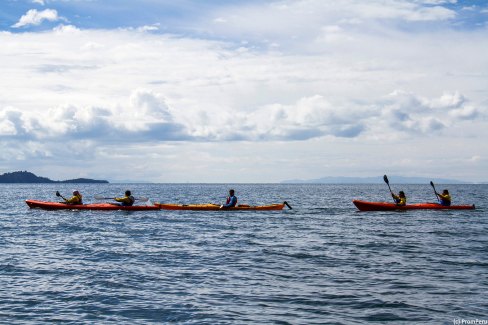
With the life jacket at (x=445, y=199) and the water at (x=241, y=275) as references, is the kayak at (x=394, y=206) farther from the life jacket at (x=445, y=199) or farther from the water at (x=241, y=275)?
the water at (x=241, y=275)

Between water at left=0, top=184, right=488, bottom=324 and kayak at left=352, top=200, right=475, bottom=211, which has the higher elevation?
kayak at left=352, top=200, right=475, bottom=211

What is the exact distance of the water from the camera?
11062 millimetres

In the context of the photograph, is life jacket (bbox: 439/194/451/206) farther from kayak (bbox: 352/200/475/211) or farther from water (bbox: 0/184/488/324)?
water (bbox: 0/184/488/324)

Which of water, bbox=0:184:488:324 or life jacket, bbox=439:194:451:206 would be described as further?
life jacket, bbox=439:194:451:206

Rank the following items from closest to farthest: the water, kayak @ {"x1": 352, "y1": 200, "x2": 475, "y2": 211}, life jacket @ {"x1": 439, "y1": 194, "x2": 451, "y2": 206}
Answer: the water < kayak @ {"x1": 352, "y1": 200, "x2": 475, "y2": 211} < life jacket @ {"x1": 439, "y1": 194, "x2": 451, "y2": 206}

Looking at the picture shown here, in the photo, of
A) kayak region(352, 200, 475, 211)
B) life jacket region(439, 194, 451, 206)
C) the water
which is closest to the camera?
the water

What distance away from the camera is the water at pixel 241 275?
1106 centimetres

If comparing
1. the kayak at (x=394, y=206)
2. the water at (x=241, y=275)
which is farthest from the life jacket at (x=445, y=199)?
the water at (x=241, y=275)

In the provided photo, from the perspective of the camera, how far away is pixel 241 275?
48.8 ft

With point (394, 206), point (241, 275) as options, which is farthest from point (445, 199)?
point (241, 275)

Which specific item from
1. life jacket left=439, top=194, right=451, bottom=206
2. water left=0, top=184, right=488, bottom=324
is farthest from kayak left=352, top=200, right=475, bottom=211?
water left=0, top=184, right=488, bottom=324

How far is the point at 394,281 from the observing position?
1406cm

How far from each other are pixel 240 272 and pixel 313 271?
2.27 m

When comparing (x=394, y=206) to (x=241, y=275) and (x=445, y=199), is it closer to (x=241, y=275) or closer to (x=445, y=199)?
(x=445, y=199)
